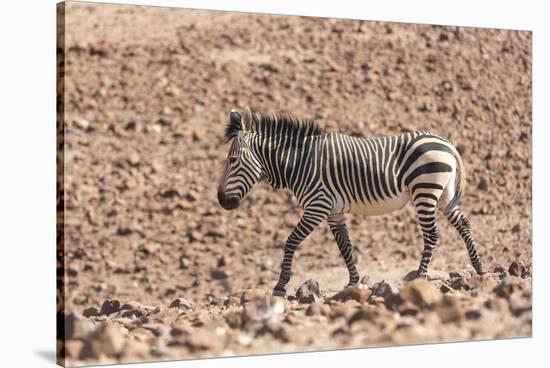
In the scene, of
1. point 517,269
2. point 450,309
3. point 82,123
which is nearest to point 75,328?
point 450,309

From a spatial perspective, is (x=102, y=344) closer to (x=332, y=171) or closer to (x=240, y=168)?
(x=240, y=168)

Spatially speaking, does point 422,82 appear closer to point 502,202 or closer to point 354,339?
point 502,202

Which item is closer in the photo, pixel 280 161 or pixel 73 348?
pixel 73 348

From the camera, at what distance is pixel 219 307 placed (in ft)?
28.4

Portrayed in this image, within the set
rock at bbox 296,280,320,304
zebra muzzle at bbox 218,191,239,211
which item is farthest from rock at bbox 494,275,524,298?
zebra muzzle at bbox 218,191,239,211

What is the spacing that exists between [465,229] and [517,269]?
91 cm

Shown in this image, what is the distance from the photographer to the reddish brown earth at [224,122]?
1094 cm

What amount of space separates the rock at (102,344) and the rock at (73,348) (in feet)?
0.15

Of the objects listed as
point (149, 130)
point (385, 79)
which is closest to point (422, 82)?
point (385, 79)

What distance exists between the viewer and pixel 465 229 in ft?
29.4

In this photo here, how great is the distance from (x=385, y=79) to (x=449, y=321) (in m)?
4.85

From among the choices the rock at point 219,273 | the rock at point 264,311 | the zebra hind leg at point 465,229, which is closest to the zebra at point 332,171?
the zebra hind leg at point 465,229

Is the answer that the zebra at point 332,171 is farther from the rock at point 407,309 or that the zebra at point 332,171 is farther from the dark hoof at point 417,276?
the rock at point 407,309

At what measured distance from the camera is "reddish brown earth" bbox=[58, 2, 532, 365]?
10.9m
